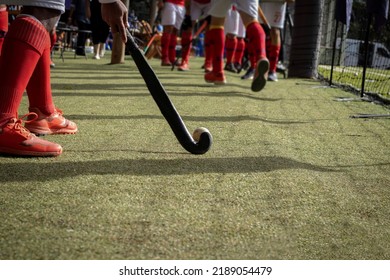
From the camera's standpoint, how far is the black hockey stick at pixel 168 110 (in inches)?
77.2

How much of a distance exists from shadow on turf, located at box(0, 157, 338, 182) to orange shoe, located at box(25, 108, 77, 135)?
526mm

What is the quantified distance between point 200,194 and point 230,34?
605 centimetres

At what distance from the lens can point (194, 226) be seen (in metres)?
1.41

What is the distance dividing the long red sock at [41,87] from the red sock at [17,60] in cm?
32

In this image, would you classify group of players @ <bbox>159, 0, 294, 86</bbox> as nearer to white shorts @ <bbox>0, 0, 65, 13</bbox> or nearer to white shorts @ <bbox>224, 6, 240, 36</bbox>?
white shorts @ <bbox>224, 6, 240, 36</bbox>

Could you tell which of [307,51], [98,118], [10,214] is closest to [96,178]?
[10,214]

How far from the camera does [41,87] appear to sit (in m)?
2.41

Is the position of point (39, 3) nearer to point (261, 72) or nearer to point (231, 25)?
point (261, 72)

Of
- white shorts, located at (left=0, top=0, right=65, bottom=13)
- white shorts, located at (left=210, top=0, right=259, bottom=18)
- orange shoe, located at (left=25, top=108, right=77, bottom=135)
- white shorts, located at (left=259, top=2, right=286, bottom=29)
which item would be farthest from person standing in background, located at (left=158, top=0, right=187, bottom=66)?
white shorts, located at (left=0, top=0, right=65, bottom=13)

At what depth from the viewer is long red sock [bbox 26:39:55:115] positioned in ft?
7.77

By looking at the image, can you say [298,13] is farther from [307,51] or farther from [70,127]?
[70,127]

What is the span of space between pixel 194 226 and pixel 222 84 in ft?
13.8

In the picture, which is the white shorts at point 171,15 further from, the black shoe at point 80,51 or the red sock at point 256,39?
the red sock at point 256,39

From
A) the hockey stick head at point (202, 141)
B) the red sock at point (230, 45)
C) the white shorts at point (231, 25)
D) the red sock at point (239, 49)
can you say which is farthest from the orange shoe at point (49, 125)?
the red sock at point (239, 49)
